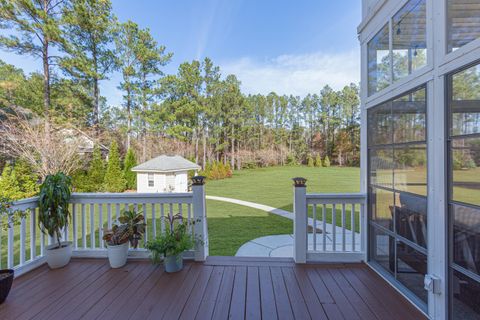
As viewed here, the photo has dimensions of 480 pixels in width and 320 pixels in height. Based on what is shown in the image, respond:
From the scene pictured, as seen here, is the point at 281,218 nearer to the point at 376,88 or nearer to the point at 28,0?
the point at 376,88

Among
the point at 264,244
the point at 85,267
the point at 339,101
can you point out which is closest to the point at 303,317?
the point at 264,244

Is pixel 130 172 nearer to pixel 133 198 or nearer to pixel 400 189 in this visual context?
pixel 133 198

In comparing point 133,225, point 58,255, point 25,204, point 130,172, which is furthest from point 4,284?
point 130,172

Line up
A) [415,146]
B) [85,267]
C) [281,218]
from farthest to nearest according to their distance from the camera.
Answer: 1. [281,218]
2. [85,267]
3. [415,146]

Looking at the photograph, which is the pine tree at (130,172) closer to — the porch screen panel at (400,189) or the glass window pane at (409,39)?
the porch screen panel at (400,189)

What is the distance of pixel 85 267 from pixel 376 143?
385 centimetres

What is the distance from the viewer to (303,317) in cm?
189

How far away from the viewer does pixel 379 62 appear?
2562mm

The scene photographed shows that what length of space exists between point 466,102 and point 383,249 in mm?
1730

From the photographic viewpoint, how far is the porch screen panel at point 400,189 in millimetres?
1986

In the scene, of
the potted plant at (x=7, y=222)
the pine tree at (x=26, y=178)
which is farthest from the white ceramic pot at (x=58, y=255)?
the pine tree at (x=26, y=178)

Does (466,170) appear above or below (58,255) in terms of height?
above

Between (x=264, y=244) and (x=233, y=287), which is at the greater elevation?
(x=233, y=287)

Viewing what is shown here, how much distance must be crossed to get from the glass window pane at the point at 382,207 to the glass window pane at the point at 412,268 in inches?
10.3
